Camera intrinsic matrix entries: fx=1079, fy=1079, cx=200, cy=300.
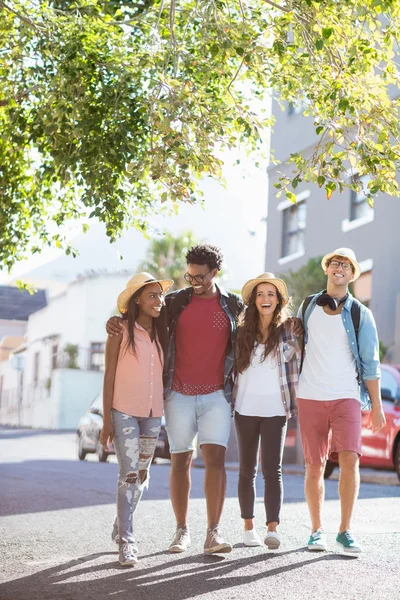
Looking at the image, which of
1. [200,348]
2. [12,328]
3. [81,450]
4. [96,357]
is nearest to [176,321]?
[200,348]

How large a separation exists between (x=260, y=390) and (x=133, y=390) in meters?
0.92

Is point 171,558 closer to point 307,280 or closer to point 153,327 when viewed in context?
point 153,327

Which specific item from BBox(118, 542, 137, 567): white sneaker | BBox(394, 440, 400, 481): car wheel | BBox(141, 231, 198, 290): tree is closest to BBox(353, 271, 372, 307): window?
BBox(394, 440, 400, 481): car wheel

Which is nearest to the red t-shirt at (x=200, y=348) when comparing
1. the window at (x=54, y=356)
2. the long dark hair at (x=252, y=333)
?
the long dark hair at (x=252, y=333)

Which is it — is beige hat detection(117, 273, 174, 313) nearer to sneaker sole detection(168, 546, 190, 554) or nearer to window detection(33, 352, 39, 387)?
sneaker sole detection(168, 546, 190, 554)

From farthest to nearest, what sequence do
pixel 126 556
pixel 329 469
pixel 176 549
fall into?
pixel 329 469 < pixel 176 549 < pixel 126 556

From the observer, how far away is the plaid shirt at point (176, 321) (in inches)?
286

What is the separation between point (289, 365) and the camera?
7.39 meters

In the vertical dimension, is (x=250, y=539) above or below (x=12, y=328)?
below

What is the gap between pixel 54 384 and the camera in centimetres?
4869

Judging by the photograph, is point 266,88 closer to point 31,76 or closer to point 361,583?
point 31,76

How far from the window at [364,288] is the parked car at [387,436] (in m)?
9.80

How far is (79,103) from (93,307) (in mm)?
41259

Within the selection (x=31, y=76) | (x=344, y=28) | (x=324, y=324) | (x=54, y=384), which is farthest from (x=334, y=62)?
(x=54, y=384)
